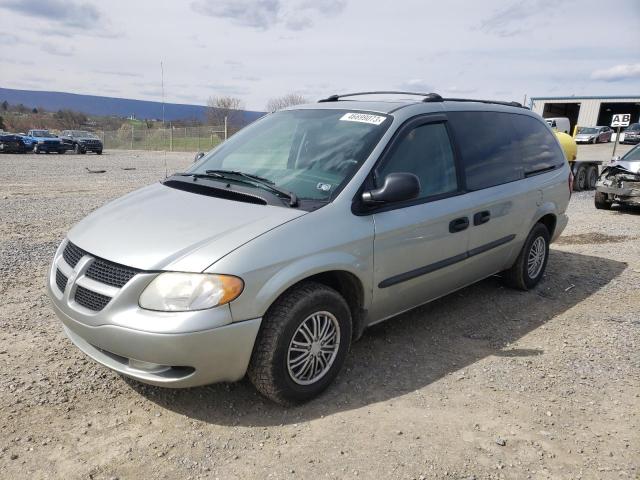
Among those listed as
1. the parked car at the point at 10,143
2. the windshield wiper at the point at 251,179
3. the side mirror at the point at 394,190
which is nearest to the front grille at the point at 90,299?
the windshield wiper at the point at 251,179

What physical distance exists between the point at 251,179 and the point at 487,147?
7.03ft

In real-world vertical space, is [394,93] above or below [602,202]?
above

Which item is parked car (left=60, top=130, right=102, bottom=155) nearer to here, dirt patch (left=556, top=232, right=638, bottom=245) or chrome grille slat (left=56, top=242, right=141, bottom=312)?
dirt patch (left=556, top=232, right=638, bottom=245)

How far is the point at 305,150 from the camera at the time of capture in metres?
3.71

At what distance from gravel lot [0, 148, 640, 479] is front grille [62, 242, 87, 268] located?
2.74ft

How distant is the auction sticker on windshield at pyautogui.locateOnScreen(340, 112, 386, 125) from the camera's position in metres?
3.65

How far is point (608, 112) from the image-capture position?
56.7 m

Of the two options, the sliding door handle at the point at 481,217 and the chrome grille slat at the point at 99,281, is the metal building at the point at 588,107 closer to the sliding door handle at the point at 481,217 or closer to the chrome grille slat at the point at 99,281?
the sliding door handle at the point at 481,217

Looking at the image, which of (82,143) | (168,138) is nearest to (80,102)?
(168,138)

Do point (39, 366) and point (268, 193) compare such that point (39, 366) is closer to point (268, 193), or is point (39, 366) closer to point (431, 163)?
point (268, 193)

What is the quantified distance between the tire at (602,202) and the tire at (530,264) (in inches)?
267

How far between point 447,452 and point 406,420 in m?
0.33

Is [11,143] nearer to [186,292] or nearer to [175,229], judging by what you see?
[175,229]

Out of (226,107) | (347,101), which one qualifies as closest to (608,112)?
(226,107)
